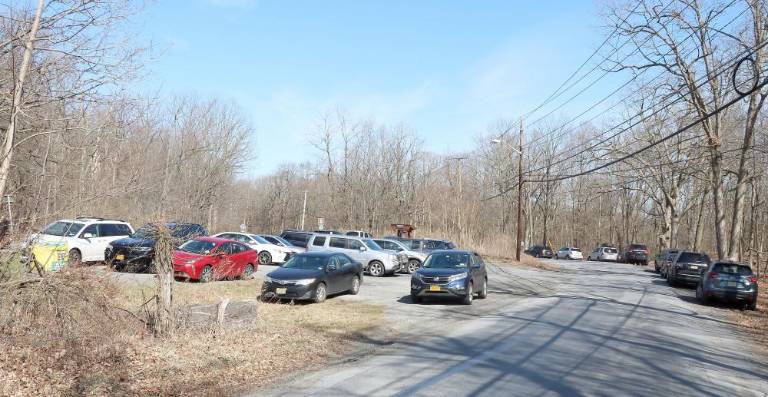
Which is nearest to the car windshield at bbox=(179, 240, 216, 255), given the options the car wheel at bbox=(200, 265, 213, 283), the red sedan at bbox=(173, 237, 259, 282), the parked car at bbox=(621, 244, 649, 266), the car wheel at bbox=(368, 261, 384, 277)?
the red sedan at bbox=(173, 237, 259, 282)

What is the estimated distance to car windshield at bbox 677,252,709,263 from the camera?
28.2m

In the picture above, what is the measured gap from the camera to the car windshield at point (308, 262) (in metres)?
17.2

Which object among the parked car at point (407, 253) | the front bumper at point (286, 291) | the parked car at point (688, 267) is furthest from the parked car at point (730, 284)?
the front bumper at point (286, 291)

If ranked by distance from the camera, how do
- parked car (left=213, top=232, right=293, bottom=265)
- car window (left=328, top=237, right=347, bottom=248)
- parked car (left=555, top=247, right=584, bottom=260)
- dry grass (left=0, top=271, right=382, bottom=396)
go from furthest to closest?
1. parked car (left=555, top=247, right=584, bottom=260)
2. parked car (left=213, top=232, right=293, bottom=265)
3. car window (left=328, top=237, right=347, bottom=248)
4. dry grass (left=0, top=271, right=382, bottom=396)

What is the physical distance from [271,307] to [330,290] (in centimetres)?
256

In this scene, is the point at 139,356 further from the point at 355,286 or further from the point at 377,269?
the point at 377,269

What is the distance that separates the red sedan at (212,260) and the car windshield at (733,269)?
648 inches

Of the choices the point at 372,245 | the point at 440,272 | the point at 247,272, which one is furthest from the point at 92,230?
Answer: the point at 440,272

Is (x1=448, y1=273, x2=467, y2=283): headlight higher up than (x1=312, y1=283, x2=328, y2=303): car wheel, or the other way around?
(x1=448, y1=273, x2=467, y2=283): headlight

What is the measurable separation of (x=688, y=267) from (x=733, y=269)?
27.9ft

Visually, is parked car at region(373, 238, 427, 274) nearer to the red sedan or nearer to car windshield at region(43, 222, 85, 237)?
the red sedan

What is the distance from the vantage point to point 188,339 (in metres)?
9.92

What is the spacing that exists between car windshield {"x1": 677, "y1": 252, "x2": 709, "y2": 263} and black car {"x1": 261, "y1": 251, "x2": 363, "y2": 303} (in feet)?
58.2

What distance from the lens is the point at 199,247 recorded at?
19891mm
